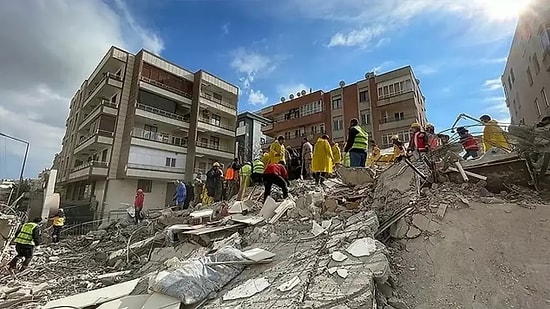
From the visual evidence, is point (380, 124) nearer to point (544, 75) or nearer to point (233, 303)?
point (544, 75)

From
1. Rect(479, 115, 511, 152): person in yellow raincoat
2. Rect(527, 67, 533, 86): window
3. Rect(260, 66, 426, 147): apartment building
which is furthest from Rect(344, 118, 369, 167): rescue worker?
Rect(260, 66, 426, 147): apartment building

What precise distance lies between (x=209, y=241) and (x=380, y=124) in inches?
999

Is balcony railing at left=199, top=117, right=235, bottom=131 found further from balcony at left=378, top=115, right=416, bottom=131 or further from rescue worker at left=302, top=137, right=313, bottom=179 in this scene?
rescue worker at left=302, top=137, right=313, bottom=179

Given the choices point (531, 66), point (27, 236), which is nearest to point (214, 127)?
point (27, 236)

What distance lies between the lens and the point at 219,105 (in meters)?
31.2

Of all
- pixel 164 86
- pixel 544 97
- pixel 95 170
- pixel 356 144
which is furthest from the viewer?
pixel 164 86

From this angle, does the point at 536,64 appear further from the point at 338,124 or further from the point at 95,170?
the point at 95,170

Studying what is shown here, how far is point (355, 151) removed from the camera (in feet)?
25.6

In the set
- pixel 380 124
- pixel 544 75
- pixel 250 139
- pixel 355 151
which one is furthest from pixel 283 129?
pixel 355 151

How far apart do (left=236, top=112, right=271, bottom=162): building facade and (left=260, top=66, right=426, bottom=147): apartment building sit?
8.72 feet

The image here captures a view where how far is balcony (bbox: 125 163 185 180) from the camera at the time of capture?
2353 cm

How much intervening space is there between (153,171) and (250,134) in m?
15.8

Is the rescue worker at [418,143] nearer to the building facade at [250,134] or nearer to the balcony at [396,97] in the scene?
the balcony at [396,97]

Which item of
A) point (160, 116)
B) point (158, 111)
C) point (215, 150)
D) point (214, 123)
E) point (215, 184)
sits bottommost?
point (215, 184)
